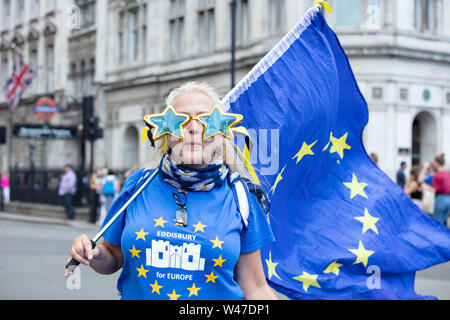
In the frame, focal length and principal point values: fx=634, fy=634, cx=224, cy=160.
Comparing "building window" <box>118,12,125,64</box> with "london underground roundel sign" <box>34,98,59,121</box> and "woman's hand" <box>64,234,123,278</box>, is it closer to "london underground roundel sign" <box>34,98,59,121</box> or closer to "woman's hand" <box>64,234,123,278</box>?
"london underground roundel sign" <box>34,98,59,121</box>

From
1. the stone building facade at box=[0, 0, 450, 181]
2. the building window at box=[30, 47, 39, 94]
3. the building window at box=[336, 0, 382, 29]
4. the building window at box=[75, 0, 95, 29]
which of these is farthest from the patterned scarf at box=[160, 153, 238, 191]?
the building window at box=[30, 47, 39, 94]

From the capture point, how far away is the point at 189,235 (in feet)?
7.82

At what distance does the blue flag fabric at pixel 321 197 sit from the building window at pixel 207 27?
23.0 m

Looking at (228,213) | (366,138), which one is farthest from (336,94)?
(366,138)

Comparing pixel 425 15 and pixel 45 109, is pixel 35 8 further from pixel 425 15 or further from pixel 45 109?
pixel 425 15

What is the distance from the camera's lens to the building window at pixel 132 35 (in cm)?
3125

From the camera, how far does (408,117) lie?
21.6 m

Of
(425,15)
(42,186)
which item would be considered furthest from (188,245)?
(42,186)

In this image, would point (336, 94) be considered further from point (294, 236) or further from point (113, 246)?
point (113, 246)

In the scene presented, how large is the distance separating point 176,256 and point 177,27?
89.0 ft

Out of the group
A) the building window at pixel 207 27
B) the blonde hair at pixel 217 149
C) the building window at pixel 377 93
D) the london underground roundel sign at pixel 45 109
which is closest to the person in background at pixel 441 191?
the building window at pixel 377 93

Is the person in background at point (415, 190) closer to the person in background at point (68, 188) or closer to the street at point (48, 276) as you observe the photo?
the street at point (48, 276)

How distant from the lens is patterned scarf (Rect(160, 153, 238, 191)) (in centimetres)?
242

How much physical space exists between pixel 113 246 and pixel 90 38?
33.1m
